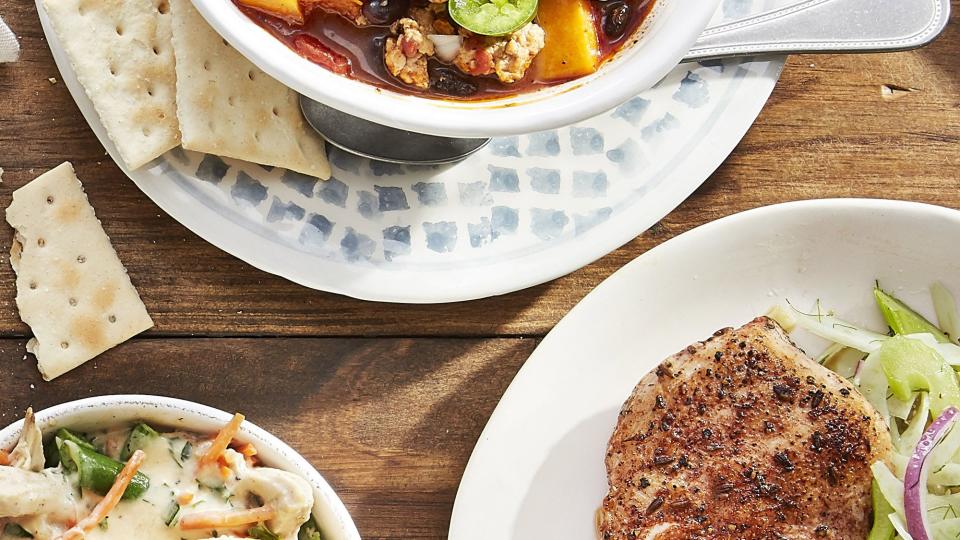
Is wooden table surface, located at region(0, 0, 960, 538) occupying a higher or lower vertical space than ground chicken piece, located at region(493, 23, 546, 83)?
lower

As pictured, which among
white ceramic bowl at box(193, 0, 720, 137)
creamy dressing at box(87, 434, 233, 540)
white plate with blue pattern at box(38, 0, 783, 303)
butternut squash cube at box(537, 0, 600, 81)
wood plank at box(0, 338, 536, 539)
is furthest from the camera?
wood plank at box(0, 338, 536, 539)

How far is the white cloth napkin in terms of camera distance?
7.15 feet

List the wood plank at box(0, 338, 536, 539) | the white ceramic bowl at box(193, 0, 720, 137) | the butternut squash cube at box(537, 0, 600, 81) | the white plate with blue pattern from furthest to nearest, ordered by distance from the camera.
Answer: the wood plank at box(0, 338, 536, 539) → the white plate with blue pattern → the butternut squash cube at box(537, 0, 600, 81) → the white ceramic bowl at box(193, 0, 720, 137)

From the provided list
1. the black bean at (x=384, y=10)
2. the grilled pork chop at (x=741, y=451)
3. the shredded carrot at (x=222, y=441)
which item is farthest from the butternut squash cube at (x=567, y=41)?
the shredded carrot at (x=222, y=441)

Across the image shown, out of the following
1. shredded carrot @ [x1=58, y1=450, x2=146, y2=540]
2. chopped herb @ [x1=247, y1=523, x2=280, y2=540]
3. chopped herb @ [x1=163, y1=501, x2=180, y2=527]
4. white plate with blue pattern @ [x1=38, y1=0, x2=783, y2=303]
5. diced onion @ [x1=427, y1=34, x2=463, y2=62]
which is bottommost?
chopped herb @ [x1=247, y1=523, x2=280, y2=540]

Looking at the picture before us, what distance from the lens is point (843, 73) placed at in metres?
2.44

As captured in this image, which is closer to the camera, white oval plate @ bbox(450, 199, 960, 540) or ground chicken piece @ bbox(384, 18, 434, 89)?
ground chicken piece @ bbox(384, 18, 434, 89)

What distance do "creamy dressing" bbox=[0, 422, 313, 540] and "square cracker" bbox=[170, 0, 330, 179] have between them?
23.6 inches

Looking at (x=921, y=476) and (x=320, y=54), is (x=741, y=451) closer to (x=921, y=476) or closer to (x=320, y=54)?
(x=921, y=476)

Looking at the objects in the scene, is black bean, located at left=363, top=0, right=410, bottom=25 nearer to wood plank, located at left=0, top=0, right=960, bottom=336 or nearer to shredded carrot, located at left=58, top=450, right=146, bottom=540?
wood plank, located at left=0, top=0, right=960, bottom=336

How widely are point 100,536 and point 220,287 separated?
1.85 feet

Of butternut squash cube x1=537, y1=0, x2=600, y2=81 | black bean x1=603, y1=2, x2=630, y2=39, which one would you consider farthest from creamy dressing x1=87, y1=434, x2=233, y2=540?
black bean x1=603, y1=2, x2=630, y2=39

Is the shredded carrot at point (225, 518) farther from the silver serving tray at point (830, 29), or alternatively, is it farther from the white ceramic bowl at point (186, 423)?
the silver serving tray at point (830, 29)

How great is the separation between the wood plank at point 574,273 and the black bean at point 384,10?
65cm
